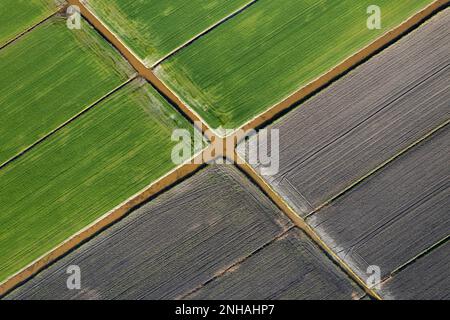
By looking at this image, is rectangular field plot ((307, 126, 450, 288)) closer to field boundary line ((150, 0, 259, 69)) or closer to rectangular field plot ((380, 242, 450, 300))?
rectangular field plot ((380, 242, 450, 300))

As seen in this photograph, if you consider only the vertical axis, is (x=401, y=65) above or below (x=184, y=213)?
above

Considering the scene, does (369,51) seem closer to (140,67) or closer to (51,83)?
(140,67)

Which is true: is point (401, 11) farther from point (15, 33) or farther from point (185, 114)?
point (15, 33)

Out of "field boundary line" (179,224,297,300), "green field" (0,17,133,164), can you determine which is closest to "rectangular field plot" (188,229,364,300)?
"field boundary line" (179,224,297,300)

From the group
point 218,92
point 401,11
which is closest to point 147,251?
point 218,92

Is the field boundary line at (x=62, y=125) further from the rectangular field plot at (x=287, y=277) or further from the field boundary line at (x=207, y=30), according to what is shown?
the rectangular field plot at (x=287, y=277)

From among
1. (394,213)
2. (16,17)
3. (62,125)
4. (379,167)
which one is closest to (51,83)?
(62,125)

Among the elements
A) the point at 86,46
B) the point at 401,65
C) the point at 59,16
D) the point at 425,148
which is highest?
the point at 59,16
